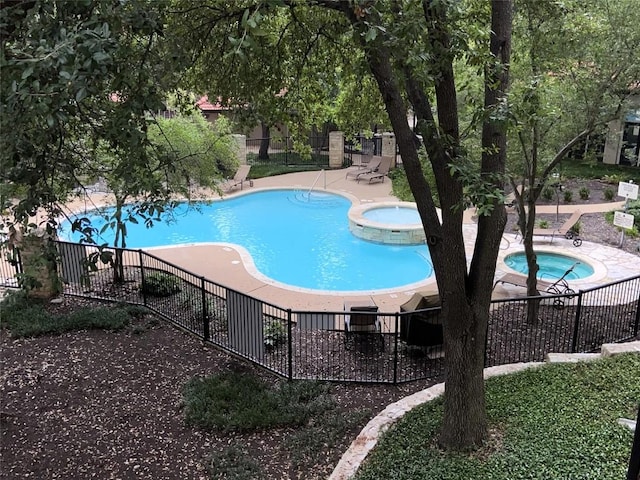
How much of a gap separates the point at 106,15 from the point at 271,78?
4016mm

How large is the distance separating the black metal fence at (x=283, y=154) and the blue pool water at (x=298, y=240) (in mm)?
4773

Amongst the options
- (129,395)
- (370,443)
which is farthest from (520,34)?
(129,395)

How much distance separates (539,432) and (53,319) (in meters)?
7.63

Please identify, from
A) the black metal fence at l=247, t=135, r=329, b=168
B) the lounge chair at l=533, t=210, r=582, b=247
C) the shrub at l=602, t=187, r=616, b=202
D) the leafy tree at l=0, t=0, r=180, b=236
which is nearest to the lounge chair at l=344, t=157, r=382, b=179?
the black metal fence at l=247, t=135, r=329, b=168

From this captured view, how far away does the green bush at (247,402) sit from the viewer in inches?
268

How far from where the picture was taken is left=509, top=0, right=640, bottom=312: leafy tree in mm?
8055

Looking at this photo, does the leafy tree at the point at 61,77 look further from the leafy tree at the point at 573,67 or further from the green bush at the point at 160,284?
the green bush at the point at 160,284

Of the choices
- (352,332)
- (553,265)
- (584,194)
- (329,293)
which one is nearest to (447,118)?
(352,332)

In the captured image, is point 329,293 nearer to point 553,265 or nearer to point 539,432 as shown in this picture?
point 553,265

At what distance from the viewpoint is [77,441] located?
6.53 meters

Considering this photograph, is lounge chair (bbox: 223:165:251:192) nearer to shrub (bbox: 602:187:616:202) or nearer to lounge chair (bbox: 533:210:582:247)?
lounge chair (bbox: 533:210:582:247)

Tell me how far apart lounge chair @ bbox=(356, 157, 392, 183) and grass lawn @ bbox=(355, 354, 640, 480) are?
17.9 metres

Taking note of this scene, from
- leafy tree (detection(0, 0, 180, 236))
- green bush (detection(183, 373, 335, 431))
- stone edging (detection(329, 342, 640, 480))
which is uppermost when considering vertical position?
leafy tree (detection(0, 0, 180, 236))

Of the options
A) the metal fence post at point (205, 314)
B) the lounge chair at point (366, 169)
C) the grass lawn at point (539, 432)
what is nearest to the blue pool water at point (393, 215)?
the lounge chair at point (366, 169)
